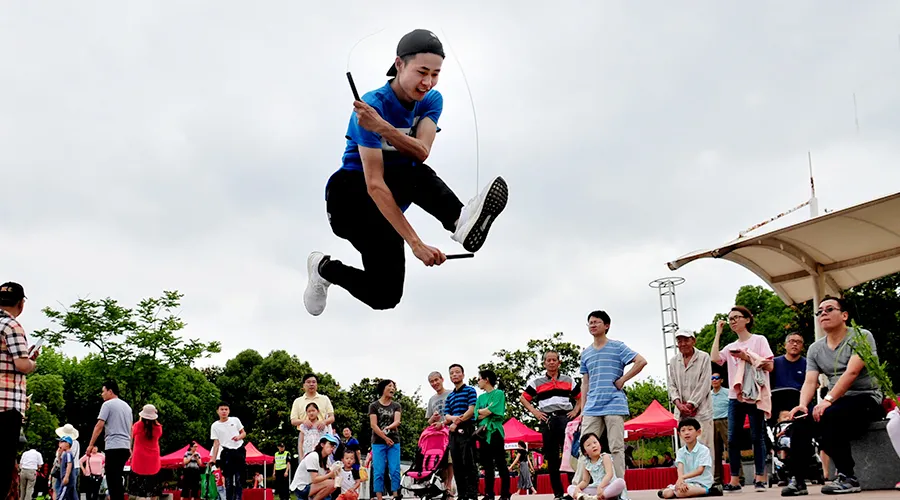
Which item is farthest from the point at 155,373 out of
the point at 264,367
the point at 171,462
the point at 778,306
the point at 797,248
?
the point at 778,306

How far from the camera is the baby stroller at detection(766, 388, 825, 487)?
31.8ft

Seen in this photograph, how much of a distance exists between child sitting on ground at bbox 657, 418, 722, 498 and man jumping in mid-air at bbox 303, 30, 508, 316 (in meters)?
5.71

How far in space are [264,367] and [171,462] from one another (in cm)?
2470

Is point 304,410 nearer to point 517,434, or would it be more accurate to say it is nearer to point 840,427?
point 840,427

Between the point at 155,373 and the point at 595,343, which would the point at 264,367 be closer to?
the point at 155,373

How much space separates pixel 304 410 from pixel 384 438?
1.29m

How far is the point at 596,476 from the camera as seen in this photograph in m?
9.51

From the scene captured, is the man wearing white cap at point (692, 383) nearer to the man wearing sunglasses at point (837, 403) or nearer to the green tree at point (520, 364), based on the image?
the man wearing sunglasses at point (837, 403)

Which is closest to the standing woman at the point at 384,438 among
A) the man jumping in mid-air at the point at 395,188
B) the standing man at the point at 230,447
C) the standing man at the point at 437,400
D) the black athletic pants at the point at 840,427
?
the standing man at the point at 437,400

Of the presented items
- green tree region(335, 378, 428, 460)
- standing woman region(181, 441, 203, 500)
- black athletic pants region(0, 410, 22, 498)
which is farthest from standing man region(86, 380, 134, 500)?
green tree region(335, 378, 428, 460)

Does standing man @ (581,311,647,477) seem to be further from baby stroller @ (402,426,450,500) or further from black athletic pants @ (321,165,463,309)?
black athletic pants @ (321,165,463,309)

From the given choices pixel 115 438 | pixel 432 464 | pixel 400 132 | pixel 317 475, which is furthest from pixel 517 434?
pixel 400 132

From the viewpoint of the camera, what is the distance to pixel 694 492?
9.52 meters

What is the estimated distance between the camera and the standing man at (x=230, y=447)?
1327cm
